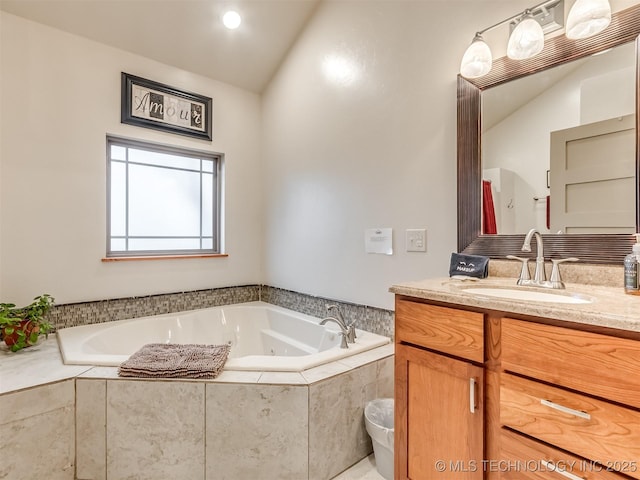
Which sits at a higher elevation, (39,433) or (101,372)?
(101,372)

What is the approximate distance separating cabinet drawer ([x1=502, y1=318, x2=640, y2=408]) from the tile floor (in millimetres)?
1006

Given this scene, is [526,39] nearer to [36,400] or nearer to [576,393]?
[576,393]

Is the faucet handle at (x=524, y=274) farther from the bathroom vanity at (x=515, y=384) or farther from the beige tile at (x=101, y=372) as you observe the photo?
the beige tile at (x=101, y=372)

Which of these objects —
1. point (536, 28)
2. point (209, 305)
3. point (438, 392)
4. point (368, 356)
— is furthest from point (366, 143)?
point (209, 305)

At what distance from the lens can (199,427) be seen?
147 cm

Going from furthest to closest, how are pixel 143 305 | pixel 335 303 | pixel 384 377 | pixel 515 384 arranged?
pixel 143 305 → pixel 335 303 → pixel 384 377 → pixel 515 384

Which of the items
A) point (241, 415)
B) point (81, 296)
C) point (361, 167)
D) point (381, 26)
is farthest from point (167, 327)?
point (381, 26)

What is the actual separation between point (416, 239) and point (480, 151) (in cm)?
55

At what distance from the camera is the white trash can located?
152 centimetres

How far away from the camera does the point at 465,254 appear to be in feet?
5.22

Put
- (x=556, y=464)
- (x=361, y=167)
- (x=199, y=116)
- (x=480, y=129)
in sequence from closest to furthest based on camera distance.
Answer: (x=556, y=464) < (x=480, y=129) < (x=361, y=167) < (x=199, y=116)

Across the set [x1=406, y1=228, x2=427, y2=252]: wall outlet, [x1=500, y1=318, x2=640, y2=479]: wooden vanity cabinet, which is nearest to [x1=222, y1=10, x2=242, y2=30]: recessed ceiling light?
[x1=406, y1=228, x2=427, y2=252]: wall outlet

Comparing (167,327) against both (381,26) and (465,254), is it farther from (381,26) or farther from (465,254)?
(381,26)

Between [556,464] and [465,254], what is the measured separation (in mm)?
893
